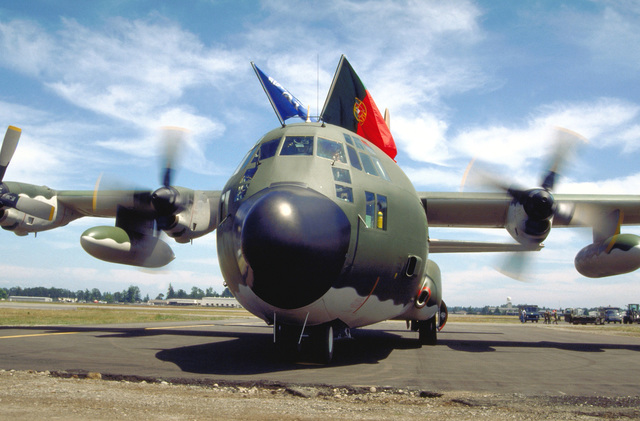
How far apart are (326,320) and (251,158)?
3.18 m

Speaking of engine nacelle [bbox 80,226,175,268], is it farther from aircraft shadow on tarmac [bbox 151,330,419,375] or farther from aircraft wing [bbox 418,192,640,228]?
aircraft wing [bbox 418,192,640,228]

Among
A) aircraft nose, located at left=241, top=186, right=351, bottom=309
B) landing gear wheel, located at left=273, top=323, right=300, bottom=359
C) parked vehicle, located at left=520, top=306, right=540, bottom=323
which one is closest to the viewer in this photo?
aircraft nose, located at left=241, top=186, right=351, bottom=309

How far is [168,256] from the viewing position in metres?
15.1

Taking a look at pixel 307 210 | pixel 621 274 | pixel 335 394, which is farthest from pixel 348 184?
pixel 621 274

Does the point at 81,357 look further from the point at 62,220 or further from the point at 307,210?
the point at 62,220

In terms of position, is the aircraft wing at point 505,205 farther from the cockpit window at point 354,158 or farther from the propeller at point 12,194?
the propeller at point 12,194

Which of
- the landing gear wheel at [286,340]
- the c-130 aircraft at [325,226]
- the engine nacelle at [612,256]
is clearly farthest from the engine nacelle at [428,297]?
the engine nacelle at [612,256]

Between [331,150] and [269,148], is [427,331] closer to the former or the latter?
[331,150]

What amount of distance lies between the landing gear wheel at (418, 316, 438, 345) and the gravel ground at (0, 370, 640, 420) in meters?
7.81

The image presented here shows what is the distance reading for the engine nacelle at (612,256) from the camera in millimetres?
12727

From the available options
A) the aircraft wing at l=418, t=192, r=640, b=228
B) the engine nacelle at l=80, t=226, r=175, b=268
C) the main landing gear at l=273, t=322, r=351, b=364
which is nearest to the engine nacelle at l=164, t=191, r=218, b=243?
the engine nacelle at l=80, t=226, r=175, b=268

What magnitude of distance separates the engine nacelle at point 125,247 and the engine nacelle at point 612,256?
12641 millimetres

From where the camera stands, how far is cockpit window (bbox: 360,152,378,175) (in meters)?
8.38

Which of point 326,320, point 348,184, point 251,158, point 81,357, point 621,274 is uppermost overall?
point 251,158
